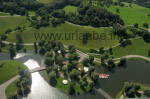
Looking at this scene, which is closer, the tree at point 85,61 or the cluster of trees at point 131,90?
the cluster of trees at point 131,90

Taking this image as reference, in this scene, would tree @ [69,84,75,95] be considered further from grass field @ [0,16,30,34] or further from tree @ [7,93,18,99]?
grass field @ [0,16,30,34]

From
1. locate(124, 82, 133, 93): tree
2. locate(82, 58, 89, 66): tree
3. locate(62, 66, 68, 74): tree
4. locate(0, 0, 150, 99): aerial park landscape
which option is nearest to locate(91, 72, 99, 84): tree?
locate(0, 0, 150, 99): aerial park landscape

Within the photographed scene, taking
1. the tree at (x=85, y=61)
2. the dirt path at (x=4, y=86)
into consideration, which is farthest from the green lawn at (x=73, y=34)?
the dirt path at (x=4, y=86)

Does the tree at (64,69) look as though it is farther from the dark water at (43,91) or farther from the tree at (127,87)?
the tree at (127,87)

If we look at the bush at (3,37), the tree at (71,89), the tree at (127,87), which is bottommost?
the tree at (71,89)

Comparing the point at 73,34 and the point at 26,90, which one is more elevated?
the point at 73,34

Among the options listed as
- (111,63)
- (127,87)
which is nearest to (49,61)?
(111,63)

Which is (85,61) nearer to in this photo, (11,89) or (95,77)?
(95,77)
